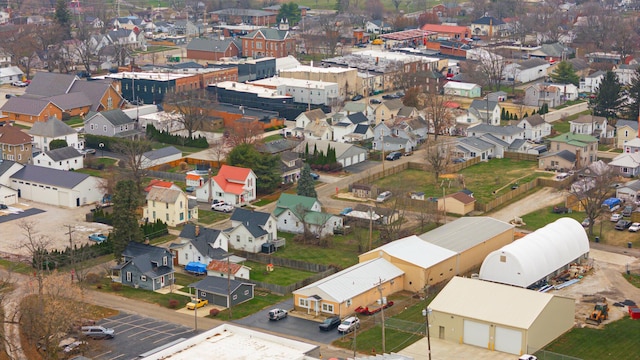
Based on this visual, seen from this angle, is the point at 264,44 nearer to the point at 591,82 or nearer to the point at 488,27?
the point at 591,82

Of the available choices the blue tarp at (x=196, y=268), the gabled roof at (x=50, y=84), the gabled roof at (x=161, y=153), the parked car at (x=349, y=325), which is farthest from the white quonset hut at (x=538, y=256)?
the gabled roof at (x=50, y=84)

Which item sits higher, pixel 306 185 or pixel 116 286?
pixel 306 185

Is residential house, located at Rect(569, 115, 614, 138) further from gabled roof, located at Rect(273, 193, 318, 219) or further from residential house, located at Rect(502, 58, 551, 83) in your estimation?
gabled roof, located at Rect(273, 193, 318, 219)

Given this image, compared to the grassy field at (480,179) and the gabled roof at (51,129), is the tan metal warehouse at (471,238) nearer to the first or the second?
the grassy field at (480,179)

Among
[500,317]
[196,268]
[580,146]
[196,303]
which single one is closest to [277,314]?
[196,303]

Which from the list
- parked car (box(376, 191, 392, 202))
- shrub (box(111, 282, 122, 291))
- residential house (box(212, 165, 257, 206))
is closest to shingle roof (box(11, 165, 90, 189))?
residential house (box(212, 165, 257, 206))
